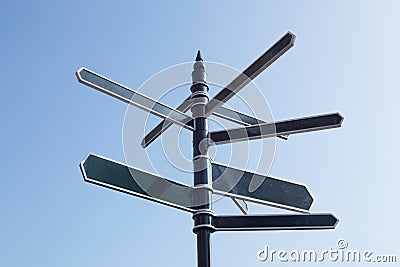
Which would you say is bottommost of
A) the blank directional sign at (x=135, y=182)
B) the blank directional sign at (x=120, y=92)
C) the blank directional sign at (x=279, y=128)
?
the blank directional sign at (x=135, y=182)

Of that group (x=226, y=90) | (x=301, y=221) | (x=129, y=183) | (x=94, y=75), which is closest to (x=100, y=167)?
(x=129, y=183)

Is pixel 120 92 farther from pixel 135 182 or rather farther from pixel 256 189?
pixel 256 189

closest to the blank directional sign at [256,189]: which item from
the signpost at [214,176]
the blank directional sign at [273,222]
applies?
the signpost at [214,176]

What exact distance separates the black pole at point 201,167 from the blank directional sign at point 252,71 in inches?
2.8

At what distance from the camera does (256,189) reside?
3033 mm

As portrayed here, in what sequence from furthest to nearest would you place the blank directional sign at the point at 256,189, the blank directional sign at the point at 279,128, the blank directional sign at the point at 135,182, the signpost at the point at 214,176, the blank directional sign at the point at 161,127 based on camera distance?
the blank directional sign at the point at 161,127, the blank directional sign at the point at 256,189, the blank directional sign at the point at 279,128, the signpost at the point at 214,176, the blank directional sign at the point at 135,182

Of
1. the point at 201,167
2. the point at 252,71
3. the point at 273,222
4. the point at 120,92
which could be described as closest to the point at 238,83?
the point at 252,71

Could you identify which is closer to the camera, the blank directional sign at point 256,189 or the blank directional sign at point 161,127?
the blank directional sign at point 256,189

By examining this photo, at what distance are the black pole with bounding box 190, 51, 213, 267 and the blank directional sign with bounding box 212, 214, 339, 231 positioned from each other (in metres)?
0.08

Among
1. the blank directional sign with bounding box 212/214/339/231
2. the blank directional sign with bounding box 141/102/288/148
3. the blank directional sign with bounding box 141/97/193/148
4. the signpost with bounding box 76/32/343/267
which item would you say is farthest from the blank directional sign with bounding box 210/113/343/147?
the blank directional sign with bounding box 212/214/339/231

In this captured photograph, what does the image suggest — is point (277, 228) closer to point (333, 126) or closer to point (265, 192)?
point (265, 192)

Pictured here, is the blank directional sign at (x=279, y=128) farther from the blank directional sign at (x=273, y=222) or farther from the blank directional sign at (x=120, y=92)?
the blank directional sign at (x=273, y=222)

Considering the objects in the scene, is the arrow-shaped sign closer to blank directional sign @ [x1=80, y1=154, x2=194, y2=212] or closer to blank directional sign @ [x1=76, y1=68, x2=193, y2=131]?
blank directional sign @ [x1=76, y1=68, x2=193, y2=131]

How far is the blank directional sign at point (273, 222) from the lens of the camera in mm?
2908
